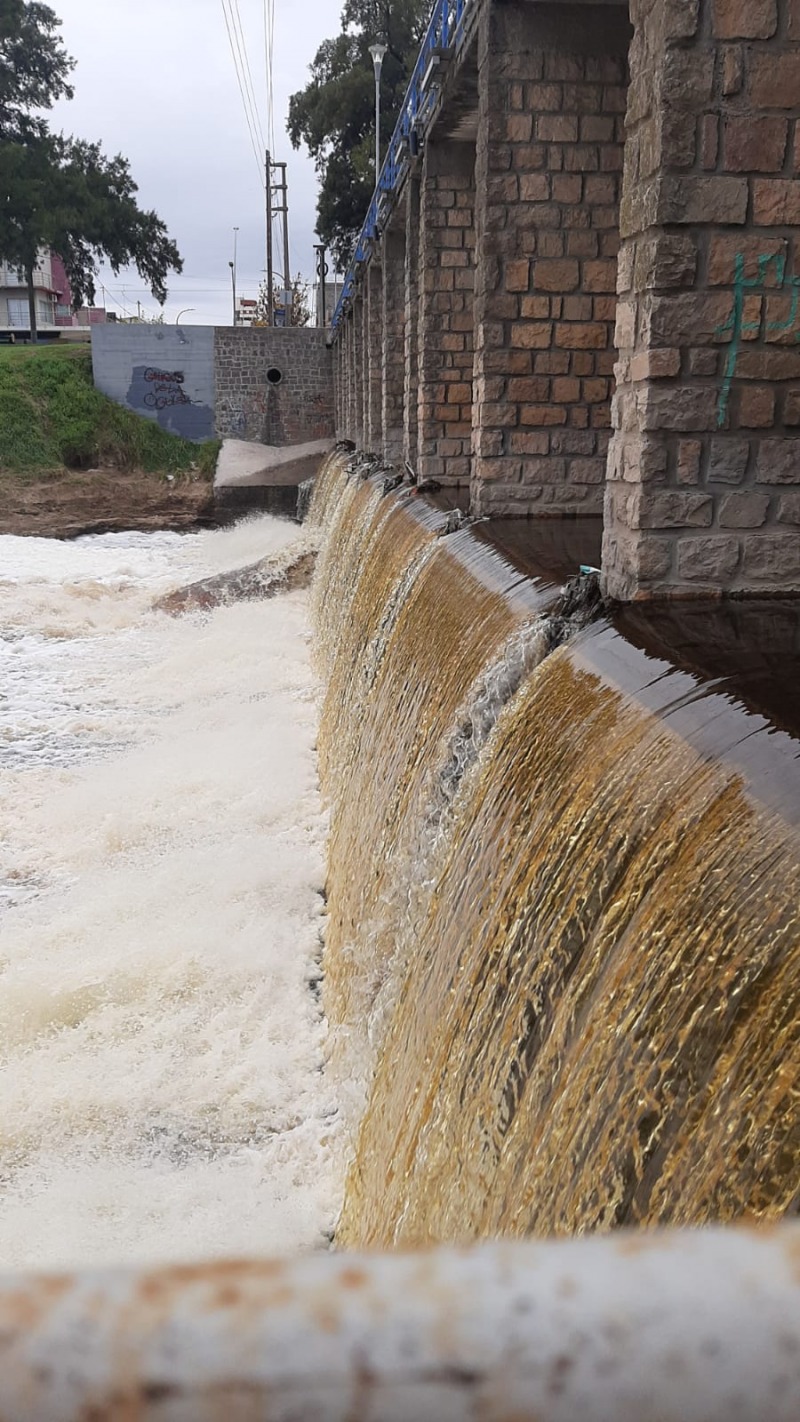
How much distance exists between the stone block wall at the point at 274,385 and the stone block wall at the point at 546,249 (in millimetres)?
22871

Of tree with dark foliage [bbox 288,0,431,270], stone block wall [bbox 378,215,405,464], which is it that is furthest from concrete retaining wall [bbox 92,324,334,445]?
stone block wall [bbox 378,215,405,464]

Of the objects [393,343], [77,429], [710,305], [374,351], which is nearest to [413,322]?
[393,343]

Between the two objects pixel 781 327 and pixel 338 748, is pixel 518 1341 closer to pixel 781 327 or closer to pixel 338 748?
pixel 781 327

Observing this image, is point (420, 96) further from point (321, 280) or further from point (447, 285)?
point (321, 280)

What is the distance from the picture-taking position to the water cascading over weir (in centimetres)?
194

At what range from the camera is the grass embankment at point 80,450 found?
1067 inches

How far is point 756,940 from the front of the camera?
78.1 inches

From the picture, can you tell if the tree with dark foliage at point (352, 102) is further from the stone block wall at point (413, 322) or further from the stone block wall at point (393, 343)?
the stone block wall at point (413, 322)

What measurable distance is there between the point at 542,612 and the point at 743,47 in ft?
6.87

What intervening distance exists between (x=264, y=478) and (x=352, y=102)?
625 inches

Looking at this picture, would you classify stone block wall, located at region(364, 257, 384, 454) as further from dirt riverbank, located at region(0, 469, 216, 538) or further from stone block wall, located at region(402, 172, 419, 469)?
dirt riverbank, located at region(0, 469, 216, 538)

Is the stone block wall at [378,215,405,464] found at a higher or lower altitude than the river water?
higher

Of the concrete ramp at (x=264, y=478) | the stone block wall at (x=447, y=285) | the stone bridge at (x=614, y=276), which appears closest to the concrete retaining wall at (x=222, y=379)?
the concrete ramp at (x=264, y=478)

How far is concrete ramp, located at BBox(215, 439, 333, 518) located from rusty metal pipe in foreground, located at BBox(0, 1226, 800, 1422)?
24135mm
